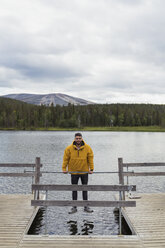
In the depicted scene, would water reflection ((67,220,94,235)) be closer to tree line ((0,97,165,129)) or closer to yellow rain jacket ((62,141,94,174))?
yellow rain jacket ((62,141,94,174))

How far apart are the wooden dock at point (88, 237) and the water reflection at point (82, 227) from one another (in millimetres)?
1488

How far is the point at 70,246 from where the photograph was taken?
6.69 metres

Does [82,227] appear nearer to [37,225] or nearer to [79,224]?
[79,224]

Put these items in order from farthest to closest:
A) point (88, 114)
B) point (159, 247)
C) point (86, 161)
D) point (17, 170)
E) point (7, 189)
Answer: point (88, 114), point (17, 170), point (7, 189), point (86, 161), point (159, 247)

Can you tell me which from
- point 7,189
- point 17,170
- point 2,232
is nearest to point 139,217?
point 2,232

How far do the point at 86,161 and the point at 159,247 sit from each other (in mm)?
4191

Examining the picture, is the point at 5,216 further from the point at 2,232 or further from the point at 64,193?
the point at 64,193

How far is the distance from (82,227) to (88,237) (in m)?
2.69

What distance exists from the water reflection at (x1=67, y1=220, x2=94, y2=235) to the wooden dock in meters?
1.49

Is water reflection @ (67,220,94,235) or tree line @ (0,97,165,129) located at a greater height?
tree line @ (0,97,165,129)

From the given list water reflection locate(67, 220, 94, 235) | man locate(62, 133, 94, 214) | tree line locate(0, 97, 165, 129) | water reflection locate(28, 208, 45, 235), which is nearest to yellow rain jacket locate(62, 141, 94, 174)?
man locate(62, 133, 94, 214)

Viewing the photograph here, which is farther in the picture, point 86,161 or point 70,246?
point 86,161

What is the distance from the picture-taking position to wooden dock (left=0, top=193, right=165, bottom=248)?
6805 mm

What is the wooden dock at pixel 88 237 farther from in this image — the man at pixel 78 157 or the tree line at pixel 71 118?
the tree line at pixel 71 118
